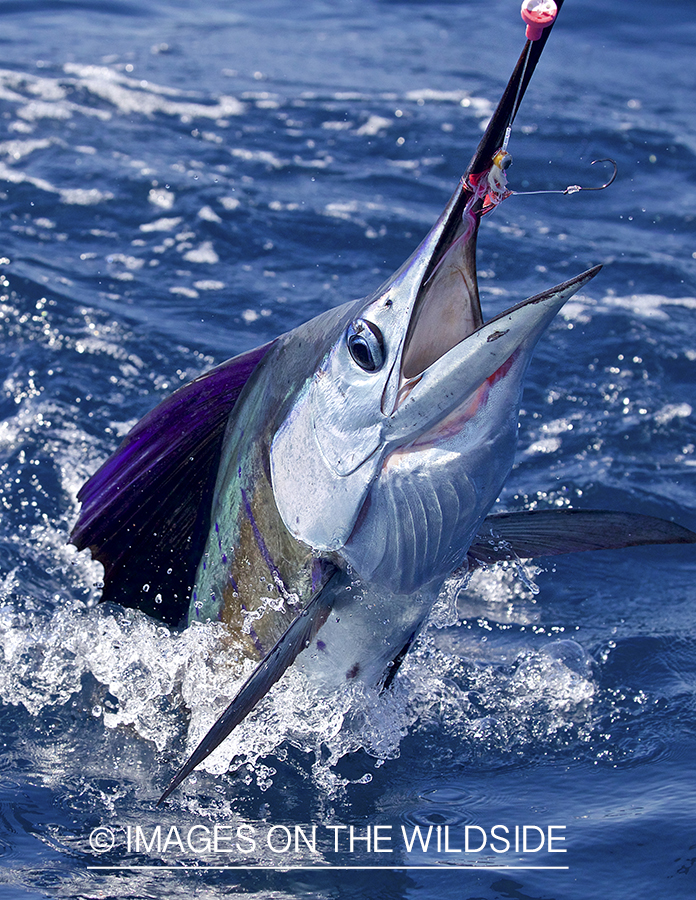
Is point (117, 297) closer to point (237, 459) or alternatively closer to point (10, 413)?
point (10, 413)

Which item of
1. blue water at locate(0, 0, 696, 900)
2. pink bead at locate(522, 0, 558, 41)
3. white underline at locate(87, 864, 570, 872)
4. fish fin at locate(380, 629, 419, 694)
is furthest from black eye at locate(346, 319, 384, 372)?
white underline at locate(87, 864, 570, 872)

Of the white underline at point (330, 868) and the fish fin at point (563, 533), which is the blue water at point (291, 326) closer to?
the white underline at point (330, 868)

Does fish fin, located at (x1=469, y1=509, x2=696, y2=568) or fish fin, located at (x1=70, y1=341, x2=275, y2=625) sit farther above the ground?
fish fin, located at (x1=70, y1=341, x2=275, y2=625)

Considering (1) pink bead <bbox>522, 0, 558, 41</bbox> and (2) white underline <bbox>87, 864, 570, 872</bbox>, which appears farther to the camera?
(2) white underline <bbox>87, 864, 570, 872</bbox>

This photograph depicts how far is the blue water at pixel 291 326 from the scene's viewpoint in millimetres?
2701

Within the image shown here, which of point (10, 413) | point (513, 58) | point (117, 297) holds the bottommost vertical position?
point (10, 413)

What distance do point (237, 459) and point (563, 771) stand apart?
1.24 metres

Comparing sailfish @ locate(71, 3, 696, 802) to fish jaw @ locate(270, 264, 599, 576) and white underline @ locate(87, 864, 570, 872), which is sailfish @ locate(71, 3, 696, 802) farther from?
white underline @ locate(87, 864, 570, 872)

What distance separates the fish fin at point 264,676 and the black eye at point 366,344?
52 centimetres

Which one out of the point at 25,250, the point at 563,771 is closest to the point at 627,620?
the point at 563,771

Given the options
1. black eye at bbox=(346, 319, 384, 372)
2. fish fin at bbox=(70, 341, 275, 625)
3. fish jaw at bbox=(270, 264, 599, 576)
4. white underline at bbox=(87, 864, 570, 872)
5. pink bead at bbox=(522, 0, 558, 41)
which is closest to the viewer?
pink bead at bbox=(522, 0, 558, 41)

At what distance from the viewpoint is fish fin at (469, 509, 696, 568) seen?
102 inches

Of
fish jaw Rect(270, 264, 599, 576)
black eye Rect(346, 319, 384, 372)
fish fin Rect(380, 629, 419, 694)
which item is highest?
black eye Rect(346, 319, 384, 372)

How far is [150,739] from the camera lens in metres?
3.03
